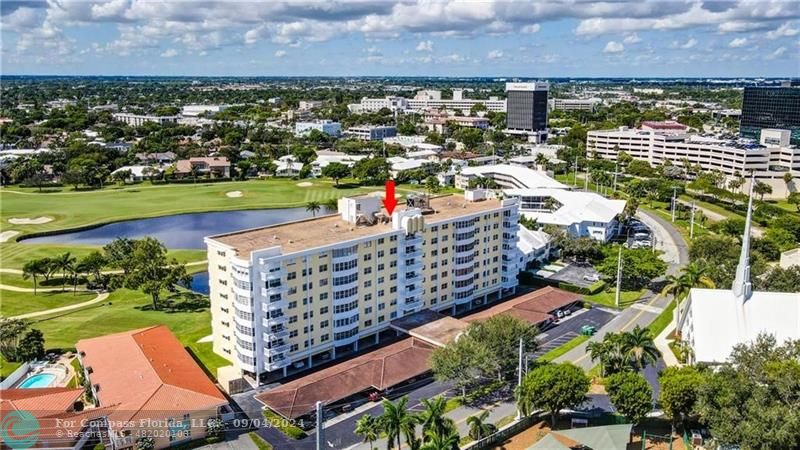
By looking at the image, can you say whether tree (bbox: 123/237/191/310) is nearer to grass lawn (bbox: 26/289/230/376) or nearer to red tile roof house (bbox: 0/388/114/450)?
grass lawn (bbox: 26/289/230/376)

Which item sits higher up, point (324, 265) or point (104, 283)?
point (324, 265)

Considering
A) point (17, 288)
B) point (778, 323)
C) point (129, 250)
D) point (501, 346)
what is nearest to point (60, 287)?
point (17, 288)

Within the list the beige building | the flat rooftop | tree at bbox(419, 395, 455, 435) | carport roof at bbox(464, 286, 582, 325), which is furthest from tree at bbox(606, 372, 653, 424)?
the flat rooftop

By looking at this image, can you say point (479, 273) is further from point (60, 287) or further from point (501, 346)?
point (60, 287)

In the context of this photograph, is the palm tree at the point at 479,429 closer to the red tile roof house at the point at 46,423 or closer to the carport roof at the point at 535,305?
the carport roof at the point at 535,305

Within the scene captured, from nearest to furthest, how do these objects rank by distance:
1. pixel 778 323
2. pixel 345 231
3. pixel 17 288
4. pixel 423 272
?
pixel 778 323
pixel 345 231
pixel 423 272
pixel 17 288

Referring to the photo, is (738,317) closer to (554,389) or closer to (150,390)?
(554,389)

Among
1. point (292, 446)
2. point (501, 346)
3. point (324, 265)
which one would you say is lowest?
point (292, 446)
